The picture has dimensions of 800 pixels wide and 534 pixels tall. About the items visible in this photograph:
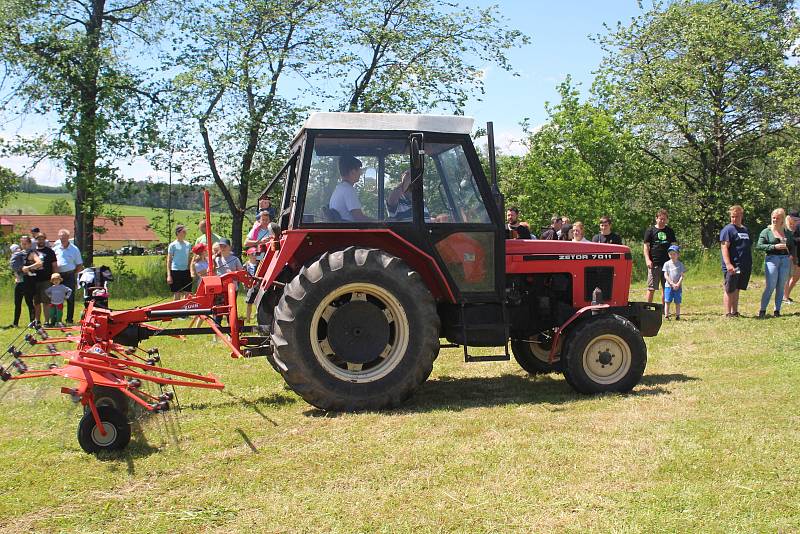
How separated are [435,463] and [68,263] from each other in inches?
376

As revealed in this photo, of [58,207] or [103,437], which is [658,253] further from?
[58,207]

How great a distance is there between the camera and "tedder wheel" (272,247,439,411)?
5402 millimetres

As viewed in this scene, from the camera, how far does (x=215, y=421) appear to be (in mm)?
5414

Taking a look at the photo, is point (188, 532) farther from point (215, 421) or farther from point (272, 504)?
point (215, 421)

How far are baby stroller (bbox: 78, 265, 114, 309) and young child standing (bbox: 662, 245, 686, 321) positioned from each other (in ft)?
25.8

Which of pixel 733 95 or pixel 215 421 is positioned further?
pixel 733 95

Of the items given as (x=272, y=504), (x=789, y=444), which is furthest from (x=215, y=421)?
(x=789, y=444)

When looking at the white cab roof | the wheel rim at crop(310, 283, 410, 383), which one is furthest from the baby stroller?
the white cab roof

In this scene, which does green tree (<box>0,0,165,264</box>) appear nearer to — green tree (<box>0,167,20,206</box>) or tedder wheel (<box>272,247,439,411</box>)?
green tree (<box>0,167,20,206</box>)

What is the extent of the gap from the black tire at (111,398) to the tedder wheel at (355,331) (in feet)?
3.60

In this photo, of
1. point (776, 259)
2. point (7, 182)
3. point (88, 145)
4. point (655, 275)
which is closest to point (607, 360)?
point (655, 275)

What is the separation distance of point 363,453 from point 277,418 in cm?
125

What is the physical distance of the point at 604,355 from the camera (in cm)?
599

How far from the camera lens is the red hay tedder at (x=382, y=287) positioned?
17.9 feet
